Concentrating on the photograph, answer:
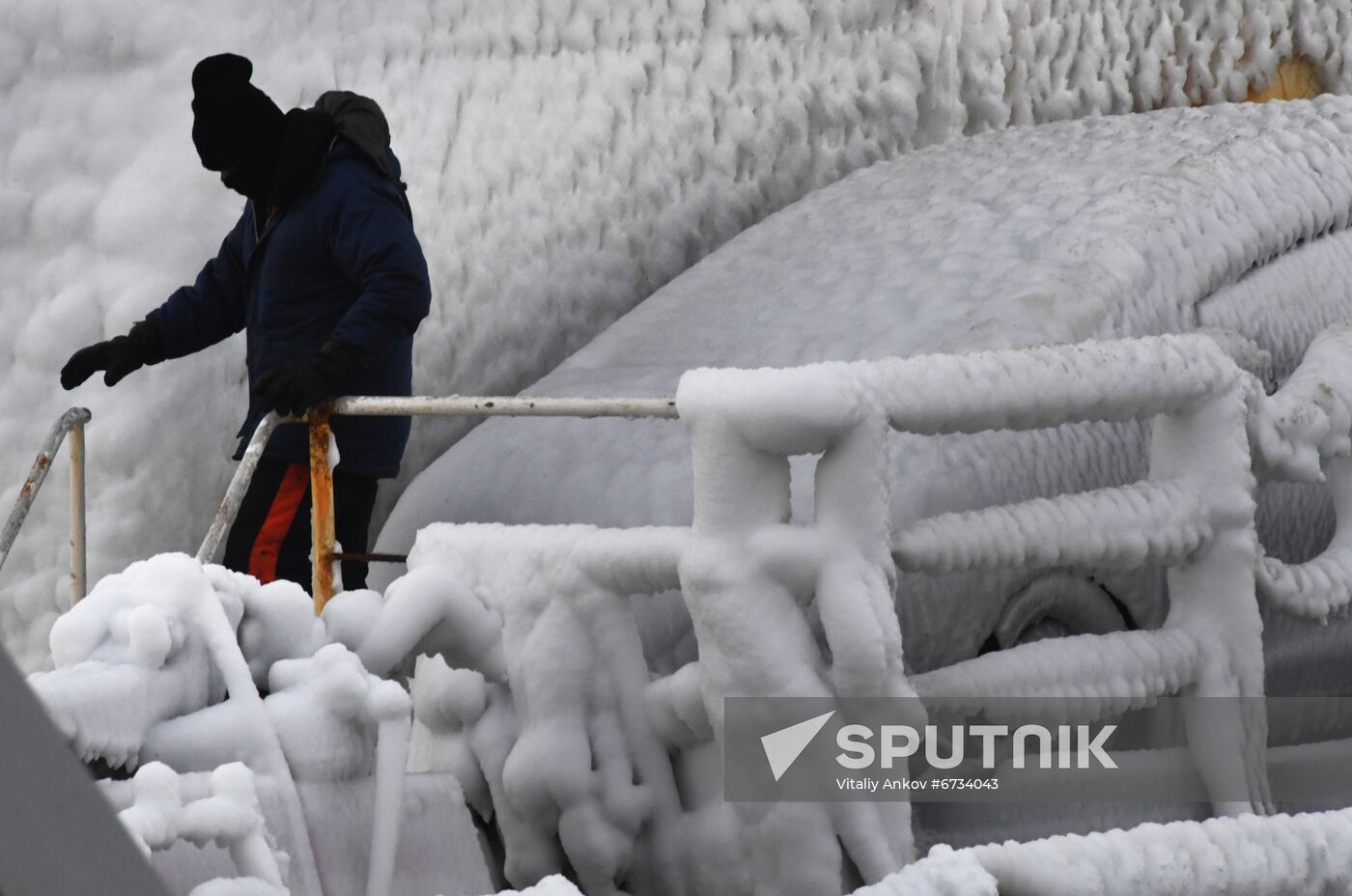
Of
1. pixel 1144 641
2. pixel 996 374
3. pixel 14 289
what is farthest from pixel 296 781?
pixel 14 289

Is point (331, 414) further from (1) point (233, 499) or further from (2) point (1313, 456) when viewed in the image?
(2) point (1313, 456)

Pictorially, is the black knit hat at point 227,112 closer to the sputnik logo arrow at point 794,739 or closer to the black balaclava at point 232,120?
the black balaclava at point 232,120

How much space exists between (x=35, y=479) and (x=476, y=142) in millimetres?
930

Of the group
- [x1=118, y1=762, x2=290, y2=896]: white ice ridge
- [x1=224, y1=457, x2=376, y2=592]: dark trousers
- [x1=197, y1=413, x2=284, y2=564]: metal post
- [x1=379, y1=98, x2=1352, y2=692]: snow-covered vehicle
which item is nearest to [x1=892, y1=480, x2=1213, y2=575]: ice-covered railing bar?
[x1=379, y1=98, x2=1352, y2=692]: snow-covered vehicle

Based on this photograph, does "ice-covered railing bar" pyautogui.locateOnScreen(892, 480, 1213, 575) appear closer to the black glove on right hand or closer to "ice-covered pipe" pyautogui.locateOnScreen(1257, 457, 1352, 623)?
"ice-covered pipe" pyautogui.locateOnScreen(1257, 457, 1352, 623)

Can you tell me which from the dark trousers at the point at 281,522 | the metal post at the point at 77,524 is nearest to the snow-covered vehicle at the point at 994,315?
the dark trousers at the point at 281,522

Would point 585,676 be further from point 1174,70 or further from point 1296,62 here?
point 1296,62

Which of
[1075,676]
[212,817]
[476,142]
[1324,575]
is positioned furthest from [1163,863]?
[476,142]

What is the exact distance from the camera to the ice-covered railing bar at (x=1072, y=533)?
179 cm

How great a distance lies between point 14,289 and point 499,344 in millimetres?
724

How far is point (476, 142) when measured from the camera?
2.80 metres

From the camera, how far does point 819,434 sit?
5.62 feet

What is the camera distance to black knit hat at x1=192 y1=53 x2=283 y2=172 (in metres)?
2.34

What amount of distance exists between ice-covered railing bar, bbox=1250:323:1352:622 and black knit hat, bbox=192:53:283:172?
1310 mm
